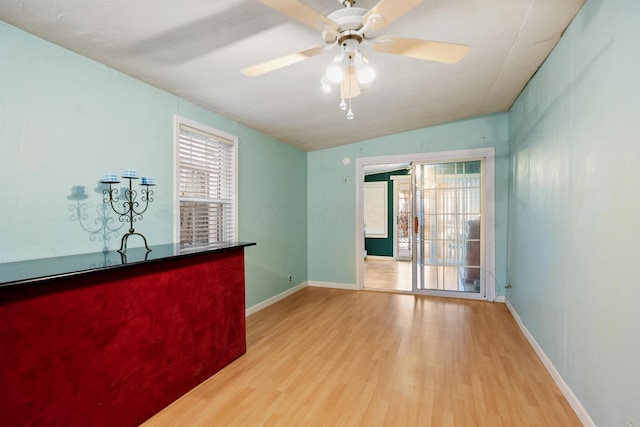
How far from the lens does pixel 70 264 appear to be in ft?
5.22

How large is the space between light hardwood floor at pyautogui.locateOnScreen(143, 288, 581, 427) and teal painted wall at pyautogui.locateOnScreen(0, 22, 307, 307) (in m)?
1.34

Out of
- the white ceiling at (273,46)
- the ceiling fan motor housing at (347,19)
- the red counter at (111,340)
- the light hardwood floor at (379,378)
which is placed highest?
the white ceiling at (273,46)

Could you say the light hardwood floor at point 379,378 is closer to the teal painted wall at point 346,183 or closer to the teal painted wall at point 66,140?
the teal painted wall at point 66,140

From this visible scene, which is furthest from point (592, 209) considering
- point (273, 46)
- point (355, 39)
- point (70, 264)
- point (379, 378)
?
point (70, 264)

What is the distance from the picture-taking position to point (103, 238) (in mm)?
2115

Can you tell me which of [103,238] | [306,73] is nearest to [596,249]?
[306,73]

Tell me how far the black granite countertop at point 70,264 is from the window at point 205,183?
65 centimetres

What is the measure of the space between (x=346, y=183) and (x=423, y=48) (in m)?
3.45

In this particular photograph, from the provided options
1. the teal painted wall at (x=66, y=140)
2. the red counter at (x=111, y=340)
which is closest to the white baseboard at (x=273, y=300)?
the red counter at (x=111, y=340)

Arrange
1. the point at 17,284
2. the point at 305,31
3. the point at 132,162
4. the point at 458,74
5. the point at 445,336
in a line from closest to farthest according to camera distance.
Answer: the point at 17,284 < the point at 305,31 < the point at 132,162 < the point at 458,74 < the point at 445,336

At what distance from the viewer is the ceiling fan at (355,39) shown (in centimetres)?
126

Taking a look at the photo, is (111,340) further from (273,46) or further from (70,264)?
(273,46)

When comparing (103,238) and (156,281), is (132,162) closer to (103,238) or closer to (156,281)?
(103,238)

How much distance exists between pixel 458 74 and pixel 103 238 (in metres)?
3.34
